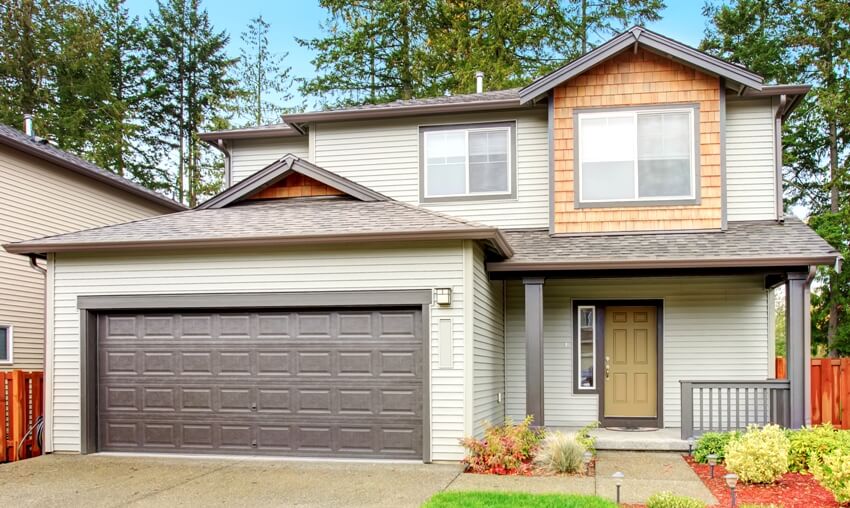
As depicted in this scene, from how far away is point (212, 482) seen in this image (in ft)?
27.5

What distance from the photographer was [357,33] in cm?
2411

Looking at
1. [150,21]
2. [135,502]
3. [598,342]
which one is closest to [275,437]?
[135,502]

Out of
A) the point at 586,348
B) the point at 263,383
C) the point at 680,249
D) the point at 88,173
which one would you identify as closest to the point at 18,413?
the point at 263,383

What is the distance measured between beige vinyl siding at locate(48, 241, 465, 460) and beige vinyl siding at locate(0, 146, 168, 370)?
415 centimetres

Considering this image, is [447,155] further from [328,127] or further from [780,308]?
[780,308]

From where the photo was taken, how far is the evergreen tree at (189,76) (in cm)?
2852

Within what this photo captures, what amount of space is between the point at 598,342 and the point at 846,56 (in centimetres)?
1403

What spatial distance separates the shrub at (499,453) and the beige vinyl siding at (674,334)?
2921mm

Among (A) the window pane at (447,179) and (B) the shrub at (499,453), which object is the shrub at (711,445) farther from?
(A) the window pane at (447,179)

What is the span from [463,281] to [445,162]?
12.5 ft

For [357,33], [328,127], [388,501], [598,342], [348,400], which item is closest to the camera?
[388,501]

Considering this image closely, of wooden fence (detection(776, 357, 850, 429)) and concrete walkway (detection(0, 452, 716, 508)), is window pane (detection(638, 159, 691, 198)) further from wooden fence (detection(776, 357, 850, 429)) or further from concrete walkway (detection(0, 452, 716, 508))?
concrete walkway (detection(0, 452, 716, 508))

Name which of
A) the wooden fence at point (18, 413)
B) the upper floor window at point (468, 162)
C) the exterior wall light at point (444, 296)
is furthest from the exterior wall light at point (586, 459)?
the wooden fence at point (18, 413)

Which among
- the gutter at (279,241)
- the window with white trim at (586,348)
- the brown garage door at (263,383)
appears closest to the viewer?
the gutter at (279,241)
